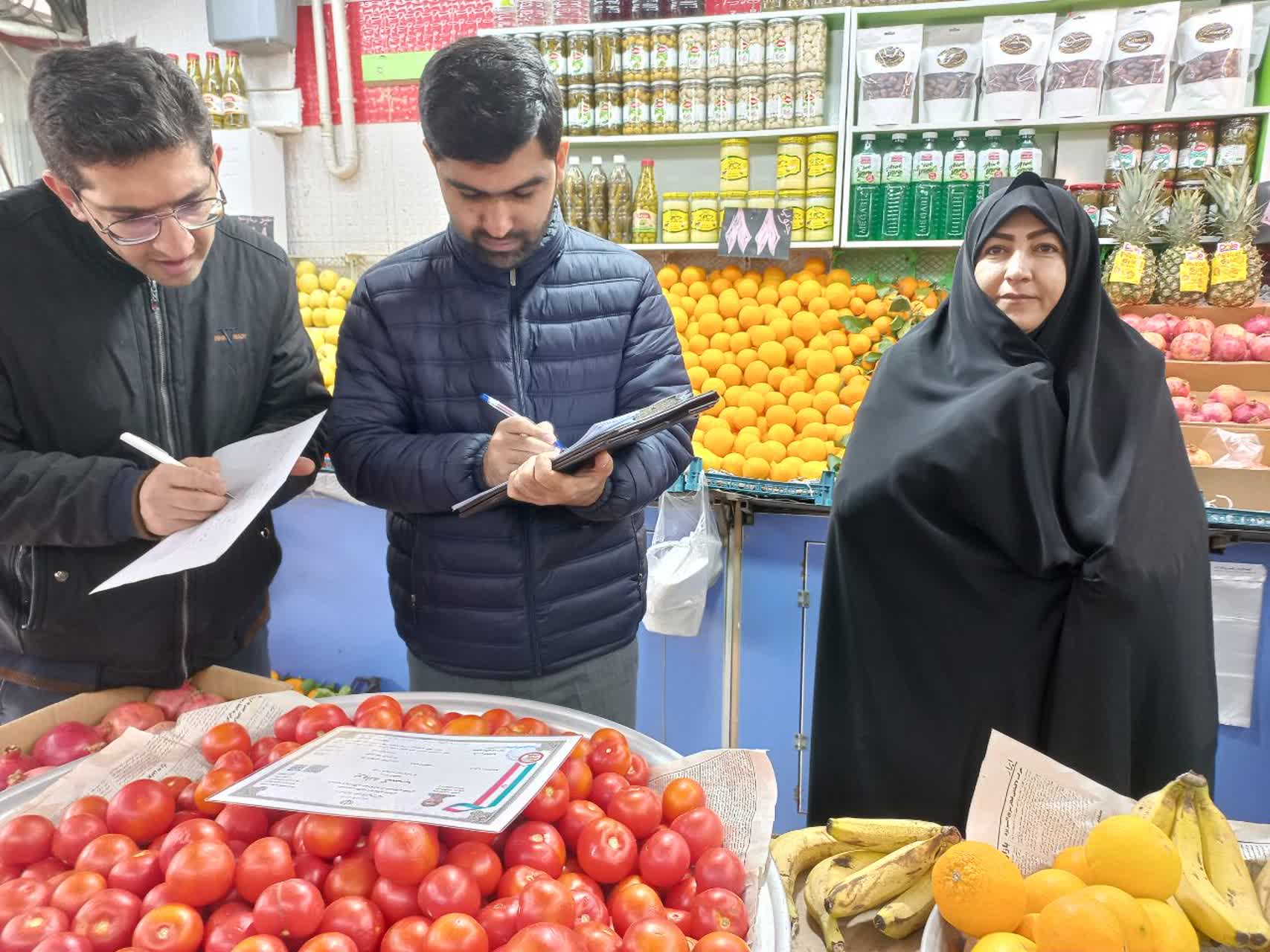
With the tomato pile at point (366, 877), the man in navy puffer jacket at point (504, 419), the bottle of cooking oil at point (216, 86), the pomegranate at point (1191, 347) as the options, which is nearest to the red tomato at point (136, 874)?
the tomato pile at point (366, 877)

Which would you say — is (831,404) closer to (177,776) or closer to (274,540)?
(274,540)

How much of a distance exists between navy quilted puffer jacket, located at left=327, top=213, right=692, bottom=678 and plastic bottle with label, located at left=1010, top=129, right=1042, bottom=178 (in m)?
2.38

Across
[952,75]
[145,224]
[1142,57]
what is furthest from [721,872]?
[1142,57]

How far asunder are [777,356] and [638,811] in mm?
2477

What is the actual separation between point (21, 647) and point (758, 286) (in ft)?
9.44

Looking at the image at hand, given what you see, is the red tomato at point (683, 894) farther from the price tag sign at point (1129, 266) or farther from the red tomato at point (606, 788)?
the price tag sign at point (1129, 266)

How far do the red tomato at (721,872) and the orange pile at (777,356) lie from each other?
183 cm

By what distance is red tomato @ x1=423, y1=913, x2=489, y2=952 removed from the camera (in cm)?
71

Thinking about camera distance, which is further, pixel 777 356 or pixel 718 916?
pixel 777 356

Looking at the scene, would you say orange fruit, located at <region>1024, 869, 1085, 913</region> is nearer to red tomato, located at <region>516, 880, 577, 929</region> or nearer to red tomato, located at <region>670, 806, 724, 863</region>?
red tomato, located at <region>670, 806, 724, 863</region>

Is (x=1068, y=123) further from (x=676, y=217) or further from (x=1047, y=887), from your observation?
(x=1047, y=887)

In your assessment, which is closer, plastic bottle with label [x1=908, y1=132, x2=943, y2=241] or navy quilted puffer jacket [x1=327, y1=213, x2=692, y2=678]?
navy quilted puffer jacket [x1=327, y1=213, x2=692, y2=678]

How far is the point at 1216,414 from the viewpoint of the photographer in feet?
8.36

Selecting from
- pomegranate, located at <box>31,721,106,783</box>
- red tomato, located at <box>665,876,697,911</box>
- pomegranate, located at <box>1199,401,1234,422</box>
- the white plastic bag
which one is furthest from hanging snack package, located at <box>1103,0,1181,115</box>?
pomegranate, located at <box>31,721,106,783</box>
